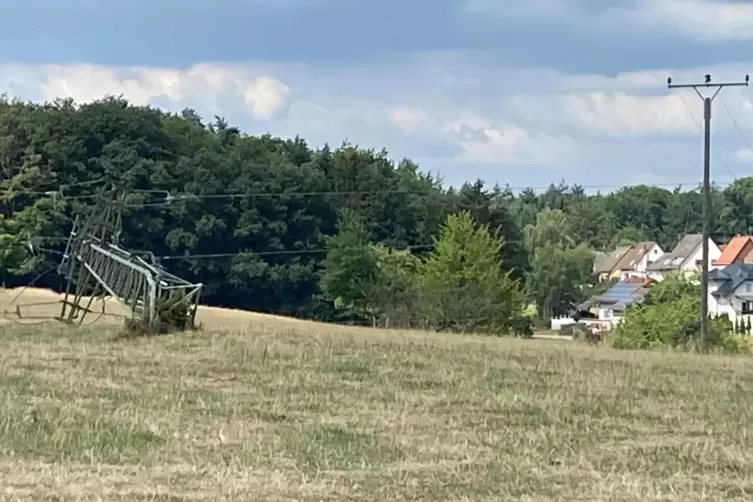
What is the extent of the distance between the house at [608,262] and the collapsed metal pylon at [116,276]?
10760 centimetres

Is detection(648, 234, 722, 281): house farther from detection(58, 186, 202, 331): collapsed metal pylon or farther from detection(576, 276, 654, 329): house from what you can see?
detection(58, 186, 202, 331): collapsed metal pylon

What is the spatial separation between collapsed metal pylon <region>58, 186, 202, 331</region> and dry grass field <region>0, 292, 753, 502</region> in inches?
201

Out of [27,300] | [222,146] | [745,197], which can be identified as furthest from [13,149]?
[745,197]

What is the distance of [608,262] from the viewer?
473 ft

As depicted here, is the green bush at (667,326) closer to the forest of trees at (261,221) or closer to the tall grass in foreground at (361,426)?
the forest of trees at (261,221)

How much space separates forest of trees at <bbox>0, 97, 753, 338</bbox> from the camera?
66.6 metres

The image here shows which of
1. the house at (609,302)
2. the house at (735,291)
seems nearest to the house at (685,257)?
the house at (609,302)

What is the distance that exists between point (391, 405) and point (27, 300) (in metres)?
36.9

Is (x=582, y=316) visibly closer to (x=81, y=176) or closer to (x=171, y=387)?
(x=81, y=176)

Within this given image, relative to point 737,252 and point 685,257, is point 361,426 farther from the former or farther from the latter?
point 685,257

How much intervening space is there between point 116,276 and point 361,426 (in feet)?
66.2

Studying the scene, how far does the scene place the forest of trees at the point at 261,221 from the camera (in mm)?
66562

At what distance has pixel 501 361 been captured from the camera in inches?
811

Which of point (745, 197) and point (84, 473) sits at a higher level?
point (745, 197)
